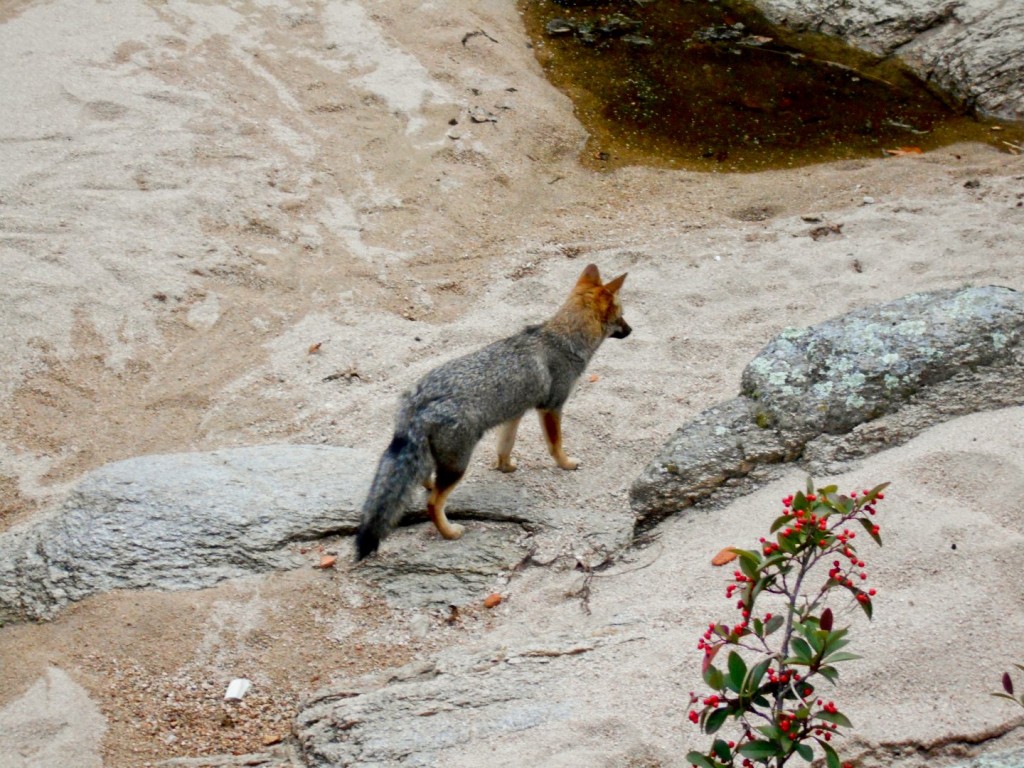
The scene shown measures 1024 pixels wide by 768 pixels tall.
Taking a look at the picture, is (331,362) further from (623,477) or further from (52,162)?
(52,162)

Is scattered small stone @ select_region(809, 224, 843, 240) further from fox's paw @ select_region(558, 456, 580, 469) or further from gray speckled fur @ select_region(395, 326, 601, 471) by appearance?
fox's paw @ select_region(558, 456, 580, 469)

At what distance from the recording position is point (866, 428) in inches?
216

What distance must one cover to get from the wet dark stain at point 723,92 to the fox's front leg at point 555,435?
447 centimetres

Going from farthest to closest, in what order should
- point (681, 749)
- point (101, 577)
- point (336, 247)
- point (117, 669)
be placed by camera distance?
point (336, 247), point (101, 577), point (117, 669), point (681, 749)

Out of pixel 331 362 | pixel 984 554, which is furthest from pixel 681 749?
pixel 331 362

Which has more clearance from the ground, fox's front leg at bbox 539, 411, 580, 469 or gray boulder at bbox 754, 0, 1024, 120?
gray boulder at bbox 754, 0, 1024, 120

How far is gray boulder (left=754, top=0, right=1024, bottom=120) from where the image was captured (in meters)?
11.2

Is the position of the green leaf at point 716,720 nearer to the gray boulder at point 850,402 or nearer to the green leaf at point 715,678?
the green leaf at point 715,678

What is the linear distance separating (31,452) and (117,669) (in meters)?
2.52

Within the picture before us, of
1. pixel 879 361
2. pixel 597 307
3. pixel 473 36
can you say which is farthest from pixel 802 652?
pixel 473 36

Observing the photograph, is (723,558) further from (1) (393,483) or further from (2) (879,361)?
(1) (393,483)

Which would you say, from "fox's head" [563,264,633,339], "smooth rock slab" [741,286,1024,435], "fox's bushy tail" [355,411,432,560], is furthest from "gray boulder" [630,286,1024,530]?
"fox's head" [563,264,633,339]

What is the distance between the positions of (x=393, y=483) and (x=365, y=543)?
334 mm

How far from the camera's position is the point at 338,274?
8.80 metres
